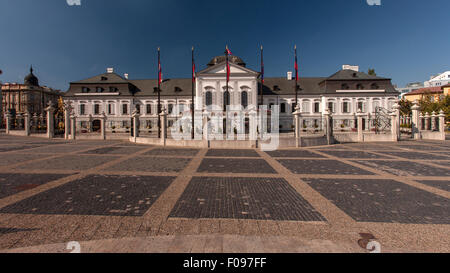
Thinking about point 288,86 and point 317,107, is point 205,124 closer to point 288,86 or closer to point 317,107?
point 288,86

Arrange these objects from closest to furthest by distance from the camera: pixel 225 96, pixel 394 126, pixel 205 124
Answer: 1. pixel 205 124
2. pixel 394 126
3. pixel 225 96

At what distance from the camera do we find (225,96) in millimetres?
41719

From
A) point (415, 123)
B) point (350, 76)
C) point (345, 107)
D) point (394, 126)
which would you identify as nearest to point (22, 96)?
point (345, 107)

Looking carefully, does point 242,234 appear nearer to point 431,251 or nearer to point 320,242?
point 320,242

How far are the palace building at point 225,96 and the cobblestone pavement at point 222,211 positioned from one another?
34858 mm

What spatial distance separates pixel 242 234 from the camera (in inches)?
127

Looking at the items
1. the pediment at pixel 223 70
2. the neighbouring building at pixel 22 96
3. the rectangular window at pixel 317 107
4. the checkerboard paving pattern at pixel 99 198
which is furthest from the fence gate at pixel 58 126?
the neighbouring building at pixel 22 96

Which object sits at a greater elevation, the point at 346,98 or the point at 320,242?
the point at 346,98

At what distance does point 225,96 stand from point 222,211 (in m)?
38.9

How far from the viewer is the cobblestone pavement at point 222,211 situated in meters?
2.89

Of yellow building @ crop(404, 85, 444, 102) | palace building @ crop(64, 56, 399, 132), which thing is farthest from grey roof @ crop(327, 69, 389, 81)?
yellow building @ crop(404, 85, 444, 102)

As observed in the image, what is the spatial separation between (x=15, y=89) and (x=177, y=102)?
63187 millimetres

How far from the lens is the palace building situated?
133 ft

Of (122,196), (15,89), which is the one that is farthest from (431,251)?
(15,89)
